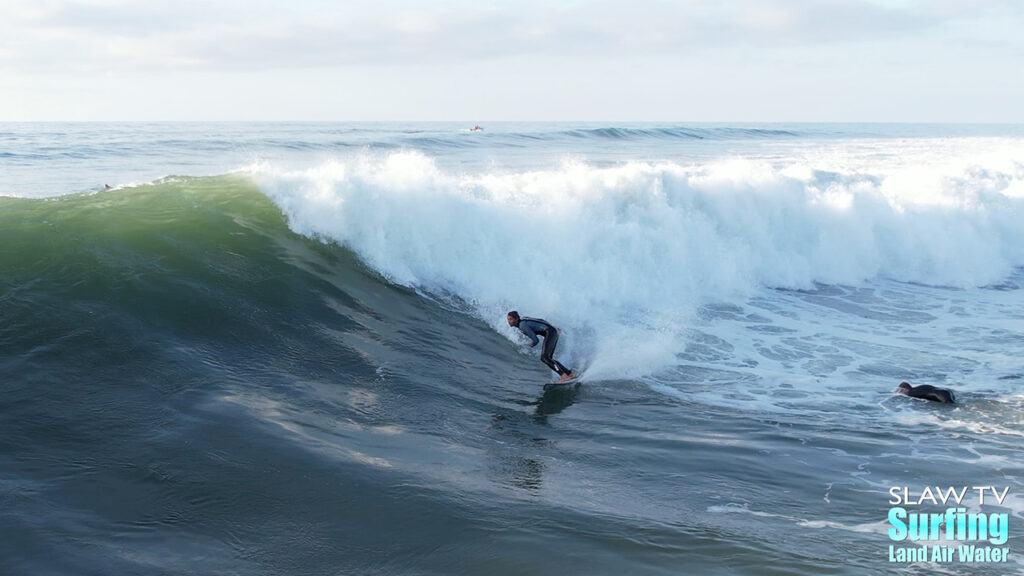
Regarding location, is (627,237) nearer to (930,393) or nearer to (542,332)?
(542,332)

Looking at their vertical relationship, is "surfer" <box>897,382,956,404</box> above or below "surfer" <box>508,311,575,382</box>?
below

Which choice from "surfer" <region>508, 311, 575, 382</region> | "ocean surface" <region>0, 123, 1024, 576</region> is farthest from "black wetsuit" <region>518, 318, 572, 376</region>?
"ocean surface" <region>0, 123, 1024, 576</region>

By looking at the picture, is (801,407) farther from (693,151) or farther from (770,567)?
(693,151)

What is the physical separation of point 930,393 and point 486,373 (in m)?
5.79

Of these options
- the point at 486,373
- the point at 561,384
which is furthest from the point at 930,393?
the point at 486,373

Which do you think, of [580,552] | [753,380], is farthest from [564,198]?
[580,552]

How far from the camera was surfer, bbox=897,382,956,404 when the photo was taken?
1017 cm

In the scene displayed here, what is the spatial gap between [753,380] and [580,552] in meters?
6.39

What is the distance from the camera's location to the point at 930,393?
1026cm

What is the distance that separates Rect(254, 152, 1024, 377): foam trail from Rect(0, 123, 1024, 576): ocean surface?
0.08 m

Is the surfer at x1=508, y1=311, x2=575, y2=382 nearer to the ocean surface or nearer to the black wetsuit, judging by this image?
the black wetsuit

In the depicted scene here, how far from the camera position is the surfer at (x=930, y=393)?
10.2 metres

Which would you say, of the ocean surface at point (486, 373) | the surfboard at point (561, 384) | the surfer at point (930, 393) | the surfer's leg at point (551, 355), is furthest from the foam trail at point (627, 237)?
the surfer at point (930, 393)

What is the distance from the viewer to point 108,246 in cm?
1220
